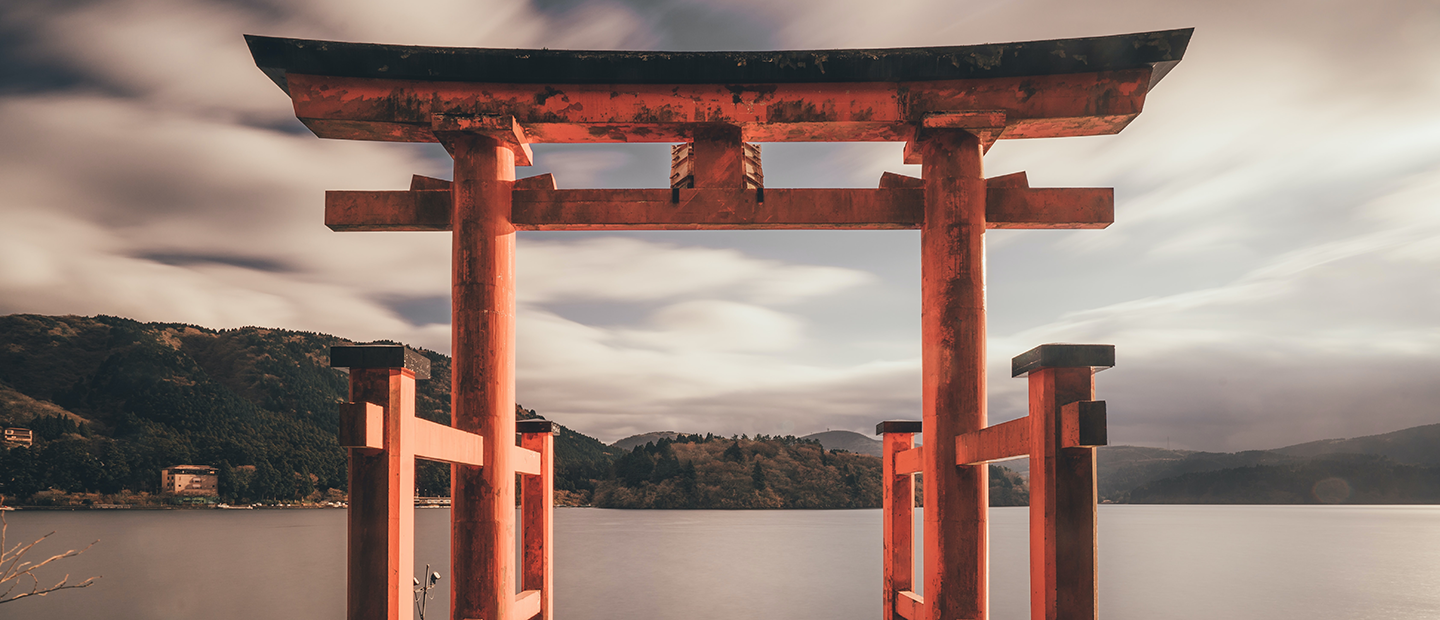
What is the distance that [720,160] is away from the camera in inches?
284

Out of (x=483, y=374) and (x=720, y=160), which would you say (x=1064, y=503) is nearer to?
(x=720, y=160)

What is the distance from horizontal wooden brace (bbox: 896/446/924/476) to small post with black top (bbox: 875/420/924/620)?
0.01m

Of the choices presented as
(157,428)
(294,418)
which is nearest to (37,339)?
(157,428)

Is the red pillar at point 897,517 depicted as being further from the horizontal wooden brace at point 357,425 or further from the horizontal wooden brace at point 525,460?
the horizontal wooden brace at point 357,425

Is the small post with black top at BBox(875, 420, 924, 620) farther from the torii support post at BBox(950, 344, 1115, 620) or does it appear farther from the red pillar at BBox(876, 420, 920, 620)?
the torii support post at BBox(950, 344, 1115, 620)

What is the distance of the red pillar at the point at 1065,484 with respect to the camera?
15.6ft

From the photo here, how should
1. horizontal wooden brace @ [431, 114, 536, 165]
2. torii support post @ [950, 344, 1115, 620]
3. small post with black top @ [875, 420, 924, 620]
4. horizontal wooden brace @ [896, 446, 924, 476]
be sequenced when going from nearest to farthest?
1. torii support post @ [950, 344, 1115, 620]
2. horizontal wooden brace @ [431, 114, 536, 165]
3. horizontal wooden brace @ [896, 446, 924, 476]
4. small post with black top @ [875, 420, 924, 620]

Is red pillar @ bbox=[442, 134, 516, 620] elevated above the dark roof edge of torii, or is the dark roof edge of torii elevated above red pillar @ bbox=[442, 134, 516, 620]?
the dark roof edge of torii

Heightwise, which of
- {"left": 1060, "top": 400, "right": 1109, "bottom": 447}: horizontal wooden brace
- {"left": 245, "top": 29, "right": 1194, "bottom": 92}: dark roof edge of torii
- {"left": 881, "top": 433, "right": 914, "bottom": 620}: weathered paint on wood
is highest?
{"left": 245, "top": 29, "right": 1194, "bottom": 92}: dark roof edge of torii

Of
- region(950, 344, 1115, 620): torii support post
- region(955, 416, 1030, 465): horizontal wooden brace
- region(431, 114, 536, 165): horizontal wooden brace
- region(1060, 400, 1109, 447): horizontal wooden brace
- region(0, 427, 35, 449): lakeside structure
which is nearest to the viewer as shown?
region(1060, 400, 1109, 447): horizontal wooden brace

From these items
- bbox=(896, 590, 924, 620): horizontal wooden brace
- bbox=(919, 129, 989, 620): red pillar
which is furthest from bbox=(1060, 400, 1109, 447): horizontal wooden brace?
bbox=(896, 590, 924, 620): horizontal wooden brace

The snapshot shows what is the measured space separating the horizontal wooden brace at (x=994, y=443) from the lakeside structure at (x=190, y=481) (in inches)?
6305

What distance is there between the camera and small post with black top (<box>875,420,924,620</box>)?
358 inches

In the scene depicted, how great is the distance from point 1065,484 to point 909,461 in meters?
3.64
